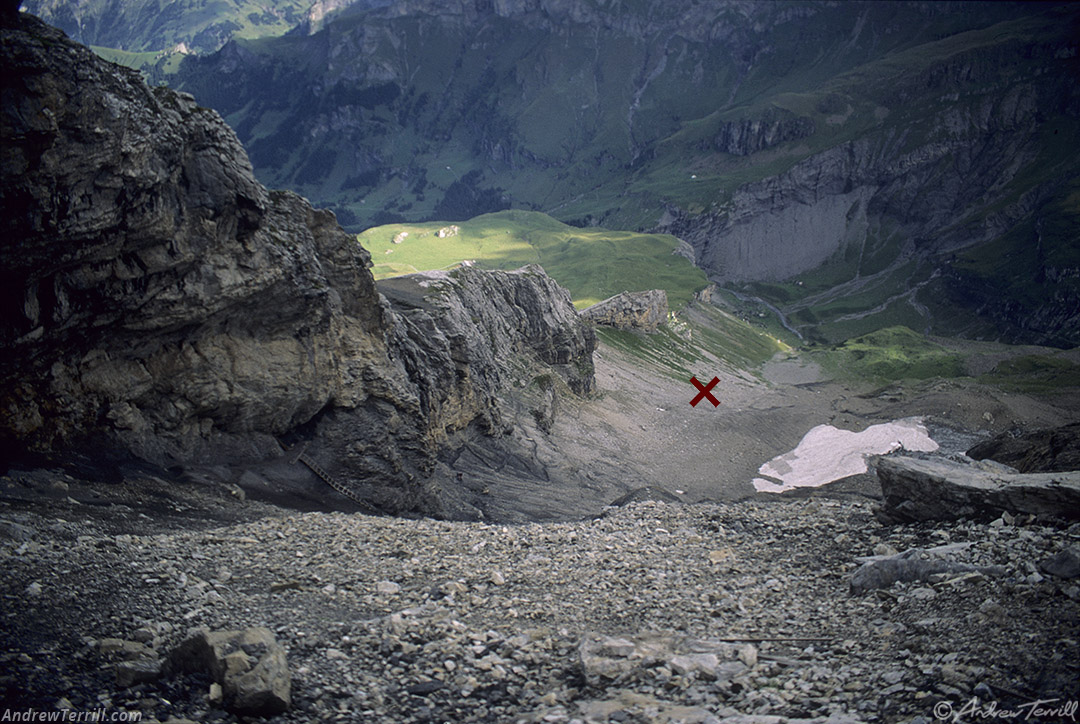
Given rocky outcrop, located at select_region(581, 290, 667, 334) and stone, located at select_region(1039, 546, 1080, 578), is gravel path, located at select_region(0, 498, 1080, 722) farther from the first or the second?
rocky outcrop, located at select_region(581, 290, 667, 334)

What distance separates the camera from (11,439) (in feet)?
68.2

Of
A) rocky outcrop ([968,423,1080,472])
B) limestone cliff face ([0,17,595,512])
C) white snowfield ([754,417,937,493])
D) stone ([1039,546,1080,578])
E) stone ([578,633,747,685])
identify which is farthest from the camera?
white snowfield ([754,417,937,493])

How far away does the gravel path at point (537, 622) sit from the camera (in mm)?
10992

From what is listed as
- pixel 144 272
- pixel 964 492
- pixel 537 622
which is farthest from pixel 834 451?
pixel 144 272

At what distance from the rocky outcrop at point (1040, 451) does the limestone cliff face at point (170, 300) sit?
121ft

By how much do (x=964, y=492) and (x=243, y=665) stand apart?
1920 centimetres

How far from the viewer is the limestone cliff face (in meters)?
18.3

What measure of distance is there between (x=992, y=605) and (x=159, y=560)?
18.3 meters

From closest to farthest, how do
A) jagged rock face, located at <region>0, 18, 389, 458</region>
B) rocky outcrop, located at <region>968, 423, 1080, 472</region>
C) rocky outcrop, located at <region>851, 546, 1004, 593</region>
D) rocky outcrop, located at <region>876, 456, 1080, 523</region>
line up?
rocky outcrop, located at <region>851, 546, 1004, 593</region> < rocky outcrop, located at <region>876, 456, 1080, 523</region> < jagged rock face, located at <region>0, 18, 389, 458</region> < rocky outcrop, located at <region>968, 423, 1080, 472</region>

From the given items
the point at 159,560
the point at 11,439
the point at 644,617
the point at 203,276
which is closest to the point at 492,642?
the point at 644,617

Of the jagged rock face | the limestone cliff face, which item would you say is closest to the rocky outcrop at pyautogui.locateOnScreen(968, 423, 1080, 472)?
the limestone cliff face

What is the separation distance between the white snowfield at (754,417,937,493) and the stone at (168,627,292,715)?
68.6m

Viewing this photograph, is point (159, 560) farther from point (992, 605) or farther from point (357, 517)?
point (992, 605)

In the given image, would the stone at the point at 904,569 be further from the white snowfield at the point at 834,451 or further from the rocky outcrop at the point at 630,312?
the rocky outcrop at the point at 630,312
